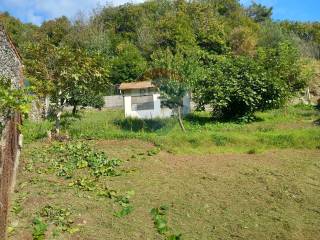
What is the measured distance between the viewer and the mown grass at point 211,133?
1407 centimetres

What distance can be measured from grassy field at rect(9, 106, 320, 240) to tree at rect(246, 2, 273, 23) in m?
42.1

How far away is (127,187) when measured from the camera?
9984 millimetres

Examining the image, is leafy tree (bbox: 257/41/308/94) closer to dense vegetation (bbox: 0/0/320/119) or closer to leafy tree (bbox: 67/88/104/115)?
dense vegetation (bbox: 0/0/320/119)

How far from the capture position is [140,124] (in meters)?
18.5

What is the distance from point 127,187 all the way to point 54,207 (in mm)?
1807

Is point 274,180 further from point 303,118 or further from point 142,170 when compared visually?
point 303,118

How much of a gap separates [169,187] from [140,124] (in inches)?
345

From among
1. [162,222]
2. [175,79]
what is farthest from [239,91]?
[162,222]

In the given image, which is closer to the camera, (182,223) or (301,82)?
(182,223)

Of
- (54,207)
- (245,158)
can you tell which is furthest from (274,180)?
(54,207)

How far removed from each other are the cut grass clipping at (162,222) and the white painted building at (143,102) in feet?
49.0

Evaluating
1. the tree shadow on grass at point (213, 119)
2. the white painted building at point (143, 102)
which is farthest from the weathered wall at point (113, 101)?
the tree shadow on grass at point (213, 119)

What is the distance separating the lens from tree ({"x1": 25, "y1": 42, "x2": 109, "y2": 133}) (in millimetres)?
15414

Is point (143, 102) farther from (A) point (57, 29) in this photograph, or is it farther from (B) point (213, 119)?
(A) point (57, 29)
